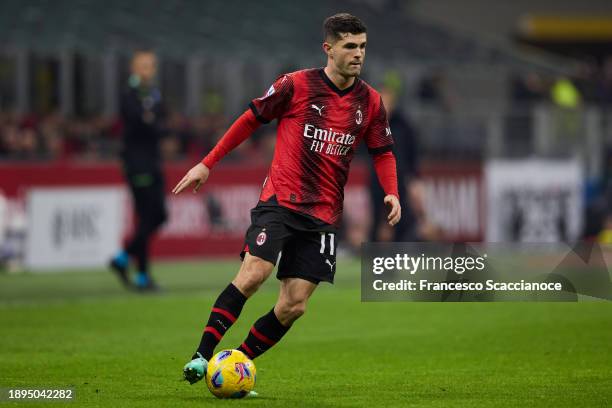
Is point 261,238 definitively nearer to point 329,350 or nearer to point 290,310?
point 290,310

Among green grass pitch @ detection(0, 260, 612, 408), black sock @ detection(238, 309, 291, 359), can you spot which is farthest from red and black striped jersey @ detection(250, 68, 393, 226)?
green grass pitch @ detection(0, 260, 612, 408)

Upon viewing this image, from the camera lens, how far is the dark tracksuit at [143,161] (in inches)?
619

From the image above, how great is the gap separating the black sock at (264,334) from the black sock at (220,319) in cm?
27

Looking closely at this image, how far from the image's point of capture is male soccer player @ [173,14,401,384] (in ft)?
28.2

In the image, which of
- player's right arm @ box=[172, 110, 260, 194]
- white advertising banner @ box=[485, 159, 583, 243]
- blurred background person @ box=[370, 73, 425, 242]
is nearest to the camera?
player's right arm @ box=[172, 110, 260, 194]

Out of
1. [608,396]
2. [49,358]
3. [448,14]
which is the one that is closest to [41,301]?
[49,358]

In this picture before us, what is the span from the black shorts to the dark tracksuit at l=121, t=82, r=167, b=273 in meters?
7.18

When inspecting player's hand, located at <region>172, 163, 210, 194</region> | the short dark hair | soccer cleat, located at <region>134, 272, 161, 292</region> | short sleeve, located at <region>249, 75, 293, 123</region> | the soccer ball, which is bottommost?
soccer cleat, located at <region>134, 272, 161, 292</region>

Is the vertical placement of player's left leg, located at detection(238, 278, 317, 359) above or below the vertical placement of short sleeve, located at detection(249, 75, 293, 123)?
below

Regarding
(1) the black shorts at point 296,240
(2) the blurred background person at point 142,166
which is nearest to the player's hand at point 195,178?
(1) the black shorts at point 296,240

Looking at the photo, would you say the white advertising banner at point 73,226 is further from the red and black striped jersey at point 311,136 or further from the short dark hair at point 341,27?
the short dark hair at point 341,27

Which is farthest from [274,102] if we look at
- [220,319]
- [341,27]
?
[220,319]

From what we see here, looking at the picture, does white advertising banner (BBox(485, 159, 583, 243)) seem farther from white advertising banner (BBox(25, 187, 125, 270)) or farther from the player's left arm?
the player's left arm

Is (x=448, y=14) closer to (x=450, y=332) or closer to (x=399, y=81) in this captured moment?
(x=399, y=81)
